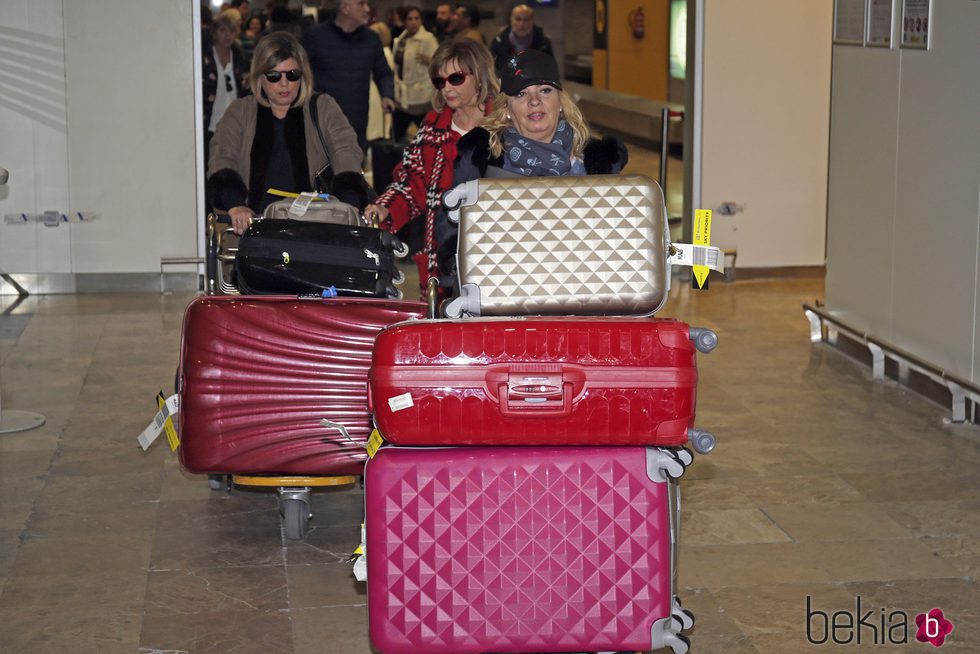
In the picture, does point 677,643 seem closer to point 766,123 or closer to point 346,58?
point 766,123

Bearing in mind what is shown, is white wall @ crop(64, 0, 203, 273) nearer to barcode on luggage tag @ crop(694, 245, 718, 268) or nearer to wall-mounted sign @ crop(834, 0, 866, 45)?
wall-mounted sign @ crop(834, 0, 866, 45)

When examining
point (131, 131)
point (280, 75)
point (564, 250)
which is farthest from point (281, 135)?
point (131, 131)

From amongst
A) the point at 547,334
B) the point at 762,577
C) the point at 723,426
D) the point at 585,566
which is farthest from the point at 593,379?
the point at 723,426

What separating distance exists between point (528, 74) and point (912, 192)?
2810 mm

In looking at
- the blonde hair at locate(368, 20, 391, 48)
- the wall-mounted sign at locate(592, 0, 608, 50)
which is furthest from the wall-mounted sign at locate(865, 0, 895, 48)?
the wall-mounted sign at locate(592, 0, 608, 50)

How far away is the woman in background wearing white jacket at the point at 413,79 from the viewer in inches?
476

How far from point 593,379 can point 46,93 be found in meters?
6.56

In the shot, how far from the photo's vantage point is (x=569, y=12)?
24609 millimetres

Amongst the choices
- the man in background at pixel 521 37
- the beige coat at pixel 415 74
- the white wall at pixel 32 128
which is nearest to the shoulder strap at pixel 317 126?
the white wall at pixel 32 128

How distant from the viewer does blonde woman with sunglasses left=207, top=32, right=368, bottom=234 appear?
4.91 m

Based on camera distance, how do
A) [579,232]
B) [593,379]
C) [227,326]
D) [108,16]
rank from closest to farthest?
[593,379] < [579,232] < [227,326] < [108,16]

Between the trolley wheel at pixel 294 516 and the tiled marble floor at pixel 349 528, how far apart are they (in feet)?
0.18

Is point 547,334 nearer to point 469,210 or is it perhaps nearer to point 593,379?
point 593,379

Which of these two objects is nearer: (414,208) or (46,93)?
(414,208)
